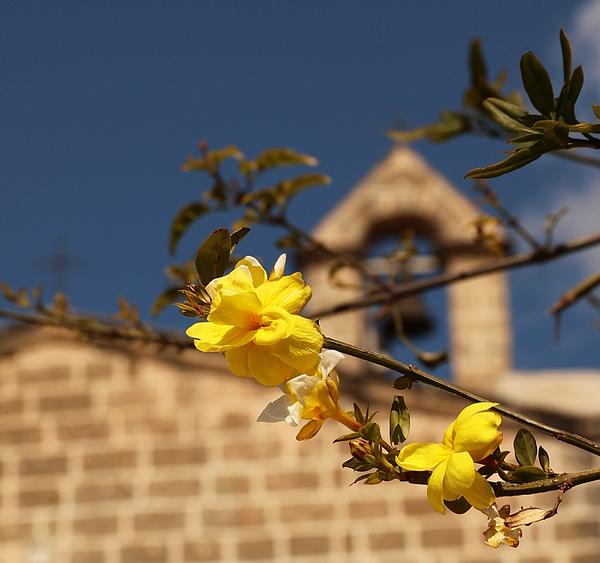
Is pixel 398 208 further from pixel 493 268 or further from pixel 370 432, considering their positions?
pixel 370 432

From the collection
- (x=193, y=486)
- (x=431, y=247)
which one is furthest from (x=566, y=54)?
(x=431, y=247)

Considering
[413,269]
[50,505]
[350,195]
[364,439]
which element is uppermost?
[350,195]

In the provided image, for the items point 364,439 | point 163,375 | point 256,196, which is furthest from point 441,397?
point 364,439

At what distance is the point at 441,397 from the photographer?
18.6 ft

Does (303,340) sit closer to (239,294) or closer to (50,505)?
(239,294)

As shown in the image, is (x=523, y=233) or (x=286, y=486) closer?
(x=523, y=233)

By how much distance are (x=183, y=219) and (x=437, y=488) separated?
1003 mm

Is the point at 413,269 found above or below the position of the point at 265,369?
above

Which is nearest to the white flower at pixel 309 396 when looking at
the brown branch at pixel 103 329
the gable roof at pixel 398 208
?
the brown branch at pixel 103 329

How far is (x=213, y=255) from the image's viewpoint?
24.0 inches

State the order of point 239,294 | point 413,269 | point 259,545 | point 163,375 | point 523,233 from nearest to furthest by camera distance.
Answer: point 239,294 < point 523,233 < point 259,545 < point 163,375 < point 413,269

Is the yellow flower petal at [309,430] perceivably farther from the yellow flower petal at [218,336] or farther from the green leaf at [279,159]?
the green leaf at [279,159]

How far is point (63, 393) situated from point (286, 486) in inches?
52.4

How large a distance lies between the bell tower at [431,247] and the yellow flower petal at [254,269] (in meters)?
6.83
